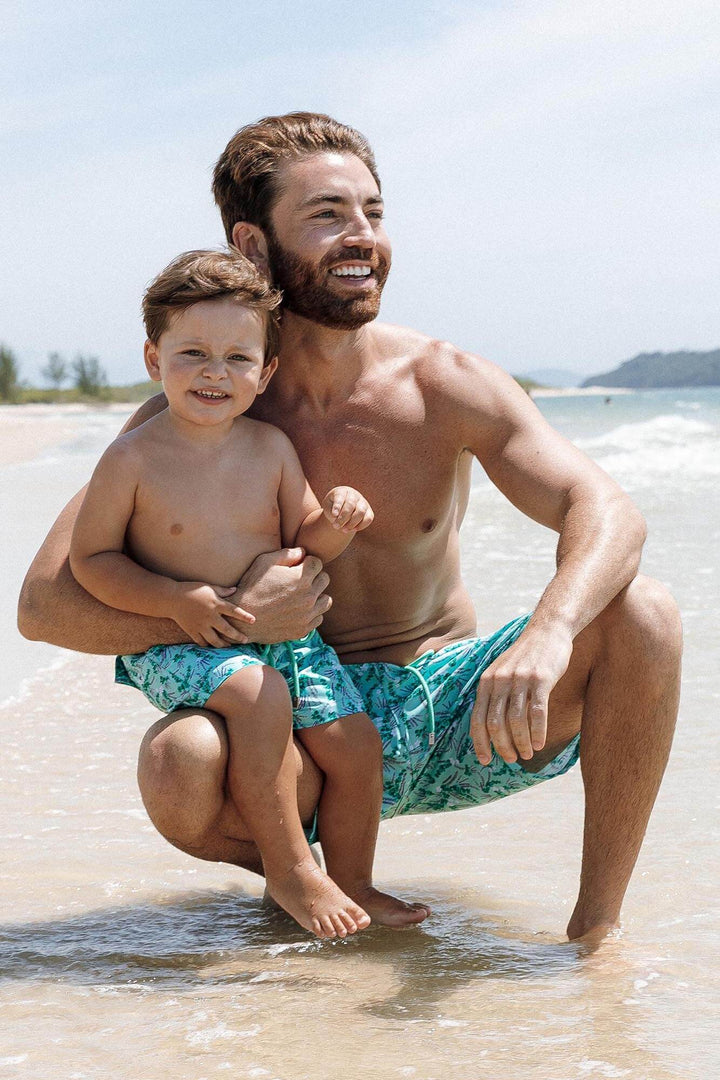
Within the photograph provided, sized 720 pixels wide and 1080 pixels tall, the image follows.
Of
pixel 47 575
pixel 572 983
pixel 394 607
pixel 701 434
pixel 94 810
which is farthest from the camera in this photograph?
pixel 701 434

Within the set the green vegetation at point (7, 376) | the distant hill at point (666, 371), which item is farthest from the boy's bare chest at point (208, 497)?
the distant hill at point (666, 371)

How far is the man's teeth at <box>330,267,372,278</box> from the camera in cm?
291

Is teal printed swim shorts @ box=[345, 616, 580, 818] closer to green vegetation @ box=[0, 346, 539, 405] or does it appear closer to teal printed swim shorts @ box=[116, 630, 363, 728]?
teal printed swim shorts @ box=[116, 630, 363, 728]

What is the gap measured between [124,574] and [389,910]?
859mm

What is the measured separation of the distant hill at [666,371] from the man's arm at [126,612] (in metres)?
119


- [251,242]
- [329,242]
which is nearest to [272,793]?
[329,242]

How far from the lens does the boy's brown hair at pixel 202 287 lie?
8.76 ft

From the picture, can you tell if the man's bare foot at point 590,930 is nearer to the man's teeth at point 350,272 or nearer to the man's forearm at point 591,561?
the man's forearm at point 591,561

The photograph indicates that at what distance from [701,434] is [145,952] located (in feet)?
73.0

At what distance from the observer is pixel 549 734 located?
107 inches

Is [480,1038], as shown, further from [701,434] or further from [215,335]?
[701,434]

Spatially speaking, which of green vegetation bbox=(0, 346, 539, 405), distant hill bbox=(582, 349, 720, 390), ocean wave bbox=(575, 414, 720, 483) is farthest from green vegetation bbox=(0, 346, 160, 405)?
distant hill bbox=(582, 349, 720, 390)

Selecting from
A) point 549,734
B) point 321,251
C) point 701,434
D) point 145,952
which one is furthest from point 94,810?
point 701,434

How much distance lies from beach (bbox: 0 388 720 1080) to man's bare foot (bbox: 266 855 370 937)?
9 cm
